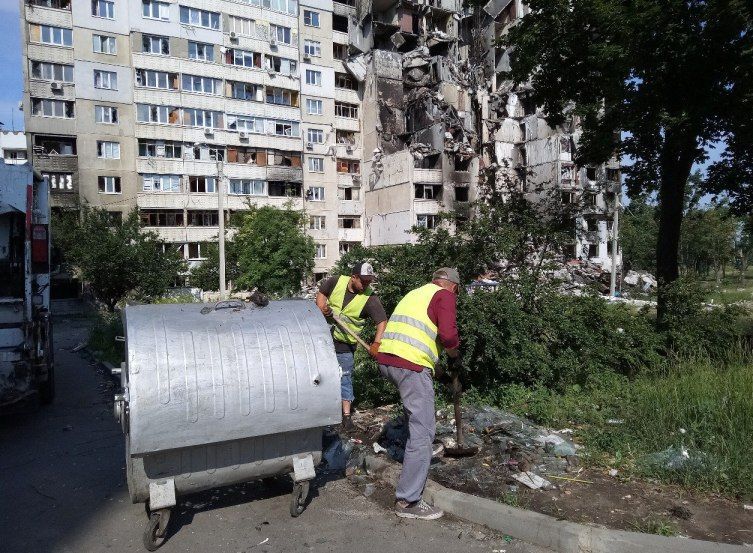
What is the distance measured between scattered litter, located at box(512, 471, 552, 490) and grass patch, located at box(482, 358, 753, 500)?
53 centimetres

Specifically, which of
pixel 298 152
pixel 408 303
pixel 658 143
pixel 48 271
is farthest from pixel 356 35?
pixel 408 303

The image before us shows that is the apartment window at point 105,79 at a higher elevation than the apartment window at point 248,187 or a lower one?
higher

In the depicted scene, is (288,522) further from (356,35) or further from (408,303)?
(356,35)

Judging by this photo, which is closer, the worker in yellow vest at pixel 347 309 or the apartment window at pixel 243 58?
the worker in yellow vest at pixel 347 309

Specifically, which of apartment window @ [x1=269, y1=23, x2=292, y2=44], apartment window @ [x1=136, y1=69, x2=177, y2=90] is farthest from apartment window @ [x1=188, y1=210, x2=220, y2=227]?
apartment window @ [x1=269, y1=23, x2=292, y2=44]

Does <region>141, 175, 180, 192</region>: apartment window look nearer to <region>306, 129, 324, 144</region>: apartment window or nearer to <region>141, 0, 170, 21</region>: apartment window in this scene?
<region>306, 129, 324, 144</region>: apartment window

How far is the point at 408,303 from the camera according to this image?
4242 mm

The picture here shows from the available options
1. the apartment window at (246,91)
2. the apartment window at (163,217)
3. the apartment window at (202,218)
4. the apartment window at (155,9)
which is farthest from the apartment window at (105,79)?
the apartment window at (202,218)

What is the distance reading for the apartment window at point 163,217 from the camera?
126 feet

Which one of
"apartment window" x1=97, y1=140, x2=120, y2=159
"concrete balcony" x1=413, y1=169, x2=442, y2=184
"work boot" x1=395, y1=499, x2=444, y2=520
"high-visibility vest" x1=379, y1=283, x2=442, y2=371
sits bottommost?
"work boot" x1=395, y1=499, x2=444, y2=520

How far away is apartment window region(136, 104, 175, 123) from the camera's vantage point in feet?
124

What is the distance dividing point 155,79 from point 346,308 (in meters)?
38.6

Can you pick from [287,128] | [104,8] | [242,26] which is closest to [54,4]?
[104,8]

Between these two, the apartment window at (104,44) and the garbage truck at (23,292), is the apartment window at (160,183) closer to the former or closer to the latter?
the apartment window at (104,44)
